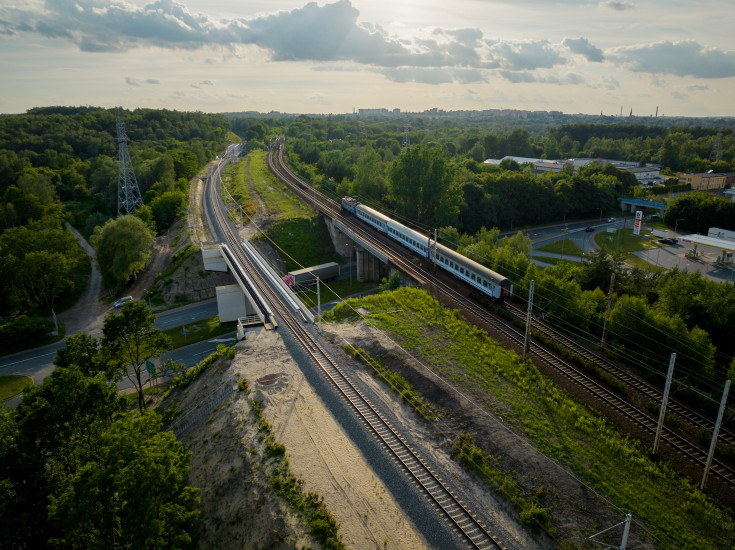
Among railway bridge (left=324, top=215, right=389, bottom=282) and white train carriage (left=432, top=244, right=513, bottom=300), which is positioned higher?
white train carriage (left=432, top=244, right=513, bottom=300)

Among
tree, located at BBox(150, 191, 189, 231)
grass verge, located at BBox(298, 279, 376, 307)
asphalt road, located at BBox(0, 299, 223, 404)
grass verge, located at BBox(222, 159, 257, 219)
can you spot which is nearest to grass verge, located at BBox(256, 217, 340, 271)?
grass verge, located at BBox(298, 279, 376, 307)

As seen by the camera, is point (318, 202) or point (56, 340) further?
point (318, 202)

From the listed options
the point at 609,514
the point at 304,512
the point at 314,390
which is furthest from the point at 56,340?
the point at 609,514

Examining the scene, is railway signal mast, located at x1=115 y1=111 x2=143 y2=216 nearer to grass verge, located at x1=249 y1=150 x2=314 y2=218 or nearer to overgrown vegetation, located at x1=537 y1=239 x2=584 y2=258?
grass verge, located at x1=249 y1=150 x2=314 y2=218

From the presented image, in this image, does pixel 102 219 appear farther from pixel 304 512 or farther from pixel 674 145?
pixel 674 145

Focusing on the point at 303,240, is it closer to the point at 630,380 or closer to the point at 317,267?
the point at 317,267

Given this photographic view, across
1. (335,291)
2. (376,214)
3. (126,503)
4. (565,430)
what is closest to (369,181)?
(376,214)
